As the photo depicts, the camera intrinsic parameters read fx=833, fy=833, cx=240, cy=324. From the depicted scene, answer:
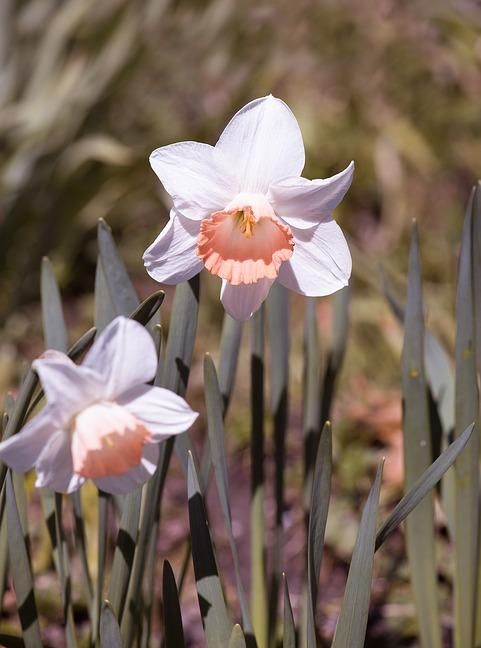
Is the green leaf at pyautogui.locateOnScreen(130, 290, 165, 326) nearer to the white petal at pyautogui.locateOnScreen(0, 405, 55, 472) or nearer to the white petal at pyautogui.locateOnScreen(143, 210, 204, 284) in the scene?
the white petal at pyautogui.locateOnScreen(143, 210, 204, 284)

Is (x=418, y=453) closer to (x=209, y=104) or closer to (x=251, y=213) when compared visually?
(x=251, y=213)

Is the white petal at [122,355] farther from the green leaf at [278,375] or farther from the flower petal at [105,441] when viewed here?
the green leaf at [278,375]

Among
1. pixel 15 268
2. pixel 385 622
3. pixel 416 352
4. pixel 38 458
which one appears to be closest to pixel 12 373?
pixel 15 268

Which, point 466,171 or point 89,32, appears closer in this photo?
point 89,32

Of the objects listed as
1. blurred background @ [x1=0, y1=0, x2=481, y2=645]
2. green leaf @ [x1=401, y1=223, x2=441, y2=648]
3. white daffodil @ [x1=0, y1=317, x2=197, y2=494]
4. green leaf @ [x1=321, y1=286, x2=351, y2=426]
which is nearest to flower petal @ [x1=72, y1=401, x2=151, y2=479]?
white daffodil @ [x1=0, y1=317, x2=197, y2=494]

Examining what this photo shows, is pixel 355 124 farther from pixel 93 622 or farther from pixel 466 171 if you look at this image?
pixel 93 622

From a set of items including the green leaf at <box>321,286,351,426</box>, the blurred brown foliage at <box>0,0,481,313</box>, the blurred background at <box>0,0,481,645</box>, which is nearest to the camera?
the green leaf at <box>321,286,351,426</box>
